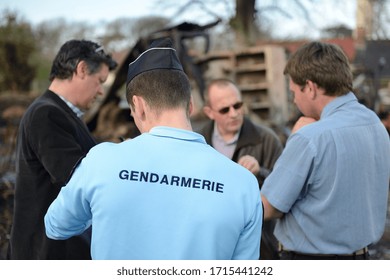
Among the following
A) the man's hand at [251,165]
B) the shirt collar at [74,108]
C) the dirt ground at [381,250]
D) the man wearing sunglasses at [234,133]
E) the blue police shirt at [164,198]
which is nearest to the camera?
the blue police shirt at [164,198]

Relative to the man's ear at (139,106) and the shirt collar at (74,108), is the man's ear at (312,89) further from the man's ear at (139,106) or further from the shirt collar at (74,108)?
the shirt collar at (74,108)

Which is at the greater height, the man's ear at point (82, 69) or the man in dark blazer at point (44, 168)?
the man's ear at point (82, 69)

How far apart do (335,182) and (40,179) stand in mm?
1428

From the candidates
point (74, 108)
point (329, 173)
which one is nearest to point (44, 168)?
point (74, 108)

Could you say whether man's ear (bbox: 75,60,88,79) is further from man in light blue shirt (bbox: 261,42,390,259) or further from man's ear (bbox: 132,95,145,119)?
man's ear (bbox: 132,95,145,119)

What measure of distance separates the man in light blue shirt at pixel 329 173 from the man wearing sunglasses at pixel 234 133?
4.18 ft

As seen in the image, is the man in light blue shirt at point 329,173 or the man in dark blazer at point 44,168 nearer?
the man in light blue shirt at point 329,173

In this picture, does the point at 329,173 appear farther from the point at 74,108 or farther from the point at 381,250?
the point at 381,250

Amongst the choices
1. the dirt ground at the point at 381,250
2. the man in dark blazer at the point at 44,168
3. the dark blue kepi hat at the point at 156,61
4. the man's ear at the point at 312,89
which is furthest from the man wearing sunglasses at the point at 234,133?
the dark blue kepi hat at the point at 156,61

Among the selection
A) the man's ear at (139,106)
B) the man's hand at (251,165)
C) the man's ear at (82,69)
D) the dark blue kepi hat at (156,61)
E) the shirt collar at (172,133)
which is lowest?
the man's hand at (251,165)

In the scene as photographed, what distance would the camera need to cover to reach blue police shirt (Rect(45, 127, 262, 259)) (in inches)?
64.2

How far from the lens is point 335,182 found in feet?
7.80

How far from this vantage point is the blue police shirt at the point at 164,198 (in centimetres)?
163

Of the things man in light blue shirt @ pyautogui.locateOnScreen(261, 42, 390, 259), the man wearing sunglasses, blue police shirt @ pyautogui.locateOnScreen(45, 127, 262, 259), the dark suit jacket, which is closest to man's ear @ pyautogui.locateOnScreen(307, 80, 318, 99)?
man in light blue shirt @ pyautogui.locateOnScreen(261, 42, 390, 259)
